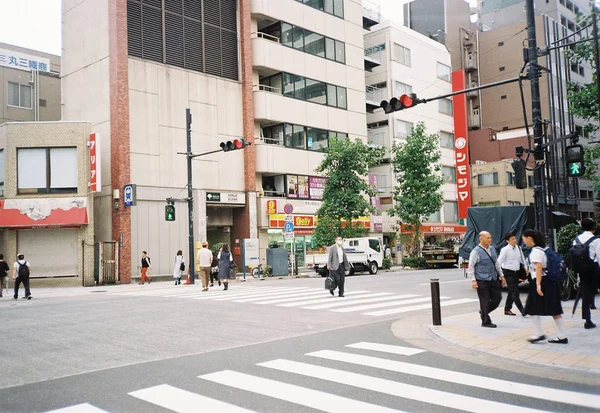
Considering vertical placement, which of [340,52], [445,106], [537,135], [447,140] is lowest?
[537,135]

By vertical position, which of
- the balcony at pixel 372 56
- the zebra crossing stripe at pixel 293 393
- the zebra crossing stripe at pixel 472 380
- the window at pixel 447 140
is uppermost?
the balcony at pixel 372 56

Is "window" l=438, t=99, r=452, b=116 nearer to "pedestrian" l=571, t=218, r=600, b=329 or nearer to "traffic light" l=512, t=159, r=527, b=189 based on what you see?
"traffic light" l=512, t=159, r=527, b=189

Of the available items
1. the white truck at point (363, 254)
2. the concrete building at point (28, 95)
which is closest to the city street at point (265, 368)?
the white truck at point (363, 254)

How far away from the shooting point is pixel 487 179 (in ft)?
179

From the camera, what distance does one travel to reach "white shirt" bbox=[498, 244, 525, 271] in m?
11.0

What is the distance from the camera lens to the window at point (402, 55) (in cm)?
4625

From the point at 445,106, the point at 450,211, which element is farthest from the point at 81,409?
the point at 445,106

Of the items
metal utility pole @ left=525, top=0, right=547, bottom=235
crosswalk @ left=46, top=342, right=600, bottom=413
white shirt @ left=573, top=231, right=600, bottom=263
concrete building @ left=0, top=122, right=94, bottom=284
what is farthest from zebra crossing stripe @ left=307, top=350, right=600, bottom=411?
concrete building @ left=0, top=122, right=94, bottom=284

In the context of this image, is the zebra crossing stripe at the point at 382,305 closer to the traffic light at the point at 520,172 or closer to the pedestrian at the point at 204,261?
the traffic light at the point at 520,172

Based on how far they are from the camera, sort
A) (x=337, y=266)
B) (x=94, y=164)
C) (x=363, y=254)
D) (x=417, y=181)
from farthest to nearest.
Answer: (x=417, y=181) → (x=363, y=254) → (x=94, y=164) → (x=337, y=266)

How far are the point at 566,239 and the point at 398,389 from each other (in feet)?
34.4

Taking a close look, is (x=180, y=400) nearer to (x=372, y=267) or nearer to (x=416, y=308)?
(x=416, y=308)

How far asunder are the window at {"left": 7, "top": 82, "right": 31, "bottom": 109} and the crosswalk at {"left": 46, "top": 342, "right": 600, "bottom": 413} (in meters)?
35.3

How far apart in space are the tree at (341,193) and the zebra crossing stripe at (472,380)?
2508 cm
